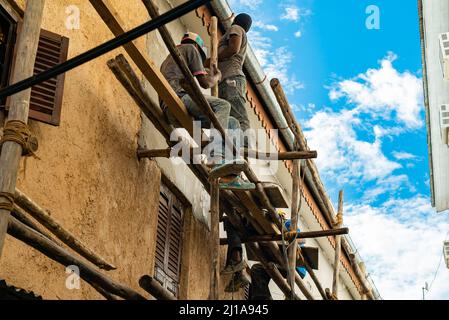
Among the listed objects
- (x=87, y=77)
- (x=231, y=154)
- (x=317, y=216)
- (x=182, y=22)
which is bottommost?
(x=231, y=154)

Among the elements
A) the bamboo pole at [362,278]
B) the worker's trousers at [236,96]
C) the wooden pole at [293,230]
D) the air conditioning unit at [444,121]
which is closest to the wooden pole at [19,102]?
the worker's trousers at [236,96]

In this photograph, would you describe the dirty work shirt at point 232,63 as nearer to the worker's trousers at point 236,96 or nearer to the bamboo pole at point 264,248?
the worker's trousers at point 236,96

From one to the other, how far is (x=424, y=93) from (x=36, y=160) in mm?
8919

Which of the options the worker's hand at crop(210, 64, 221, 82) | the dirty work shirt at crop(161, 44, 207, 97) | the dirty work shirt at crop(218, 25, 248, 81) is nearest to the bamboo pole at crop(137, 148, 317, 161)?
the dirty work shirt at crop(161, 44, 207, 97)

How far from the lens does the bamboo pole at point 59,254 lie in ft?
18.4

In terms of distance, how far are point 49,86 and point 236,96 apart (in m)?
2.78

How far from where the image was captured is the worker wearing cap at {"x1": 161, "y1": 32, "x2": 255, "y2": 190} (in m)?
8.87

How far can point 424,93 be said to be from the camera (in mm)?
14555

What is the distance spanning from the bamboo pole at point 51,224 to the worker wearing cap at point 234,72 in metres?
3.54

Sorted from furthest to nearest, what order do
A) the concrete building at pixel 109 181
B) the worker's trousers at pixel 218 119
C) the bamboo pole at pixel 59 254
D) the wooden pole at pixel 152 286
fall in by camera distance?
the worker's trousers at pixel 218 119
the concrete building at pixel 109 181
the wooden pole at pixel 152 286
the bamboo pole at pixel 59 254

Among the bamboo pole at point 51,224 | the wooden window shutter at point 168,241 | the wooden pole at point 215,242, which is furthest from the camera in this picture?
the wooden window shutter at point 168,241

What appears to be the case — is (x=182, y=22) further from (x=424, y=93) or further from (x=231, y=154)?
(x=424, y=93)

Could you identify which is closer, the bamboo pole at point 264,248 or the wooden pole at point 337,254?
the bamboo pole at point 264,248
